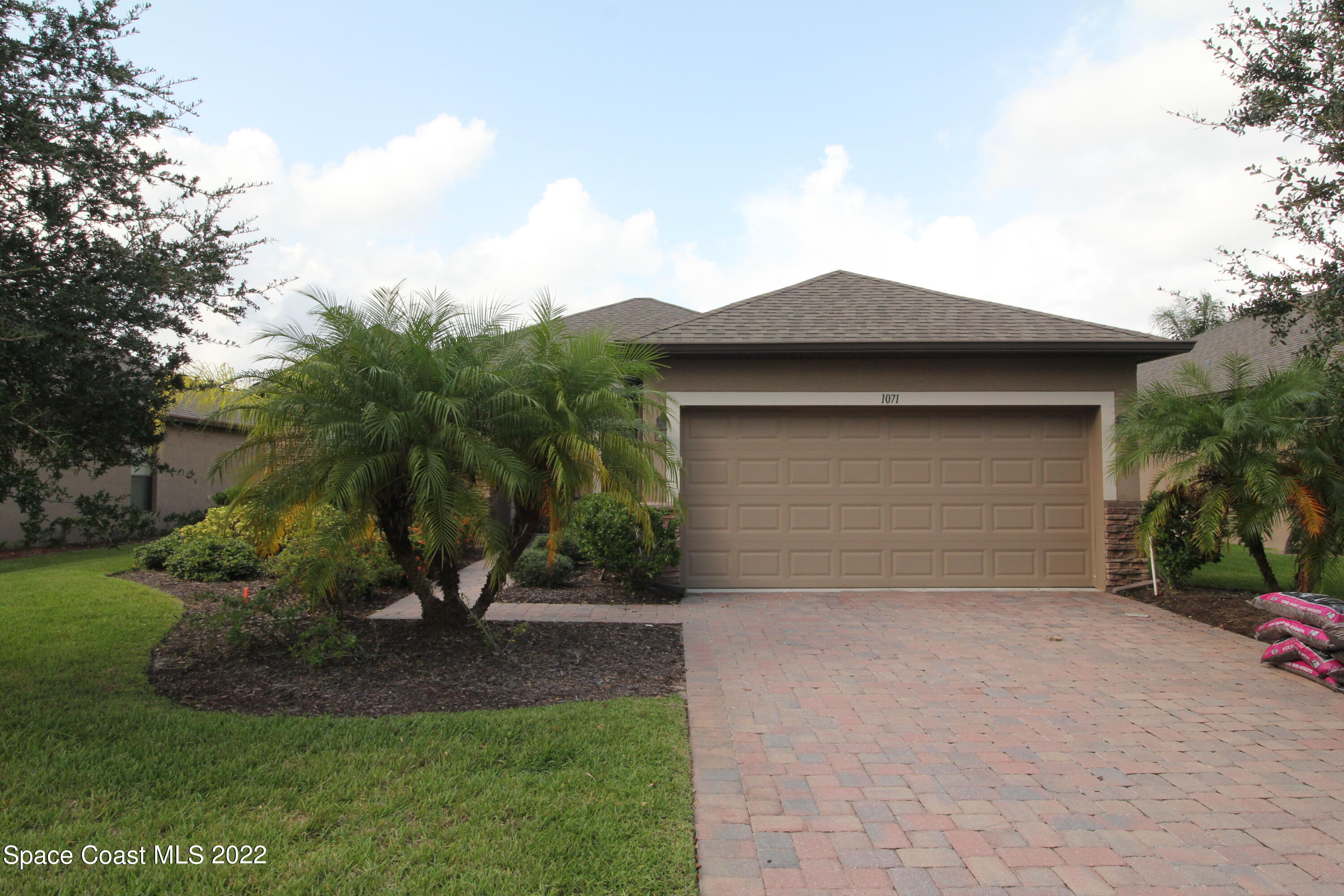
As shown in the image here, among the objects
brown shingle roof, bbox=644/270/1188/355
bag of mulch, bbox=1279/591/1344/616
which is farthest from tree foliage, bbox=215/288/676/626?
bag of mulch, bbox=1279/591/1344/616

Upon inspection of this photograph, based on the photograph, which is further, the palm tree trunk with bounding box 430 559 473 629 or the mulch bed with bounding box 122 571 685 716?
the palm tree trunk with bounding box 430 559 473 629

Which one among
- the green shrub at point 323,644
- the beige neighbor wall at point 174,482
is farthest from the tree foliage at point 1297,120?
the beige neighbor wall at point 174,482

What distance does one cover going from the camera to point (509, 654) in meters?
6.50

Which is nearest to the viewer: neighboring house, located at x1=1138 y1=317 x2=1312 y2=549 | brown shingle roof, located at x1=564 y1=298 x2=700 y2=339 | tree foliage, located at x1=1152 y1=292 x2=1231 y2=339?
neighboring house, located at x1=1138 y1=317 x2=1312 y2=549

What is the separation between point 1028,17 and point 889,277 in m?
4.20

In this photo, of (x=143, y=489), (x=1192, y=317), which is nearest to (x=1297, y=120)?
(x=143, y=489)

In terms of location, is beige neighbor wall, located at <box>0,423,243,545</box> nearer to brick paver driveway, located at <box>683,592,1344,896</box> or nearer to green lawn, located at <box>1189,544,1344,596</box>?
brick paver driveway, located at <box>683,592,1344,896</box>

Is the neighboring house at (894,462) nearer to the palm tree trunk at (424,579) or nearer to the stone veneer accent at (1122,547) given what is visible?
the stone veneer accent at (1122,547)

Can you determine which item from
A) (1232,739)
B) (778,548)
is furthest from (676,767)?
(778,548)

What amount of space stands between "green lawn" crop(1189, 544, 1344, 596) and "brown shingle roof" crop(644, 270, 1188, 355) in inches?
119

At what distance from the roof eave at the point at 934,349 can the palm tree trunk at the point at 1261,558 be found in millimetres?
2431

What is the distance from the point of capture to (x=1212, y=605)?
8883 millimetres

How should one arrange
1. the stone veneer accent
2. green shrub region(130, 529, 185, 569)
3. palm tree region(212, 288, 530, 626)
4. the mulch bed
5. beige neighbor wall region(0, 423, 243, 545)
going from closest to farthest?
the mulch bed < palm tree region(212, 288, 530, 626) < the stone veneer accent < green shrub region(130, 529, 185, 569) < beige neighbor wall region(0, 423, 243, 545)

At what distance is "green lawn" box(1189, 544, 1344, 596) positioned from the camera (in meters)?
9.76
